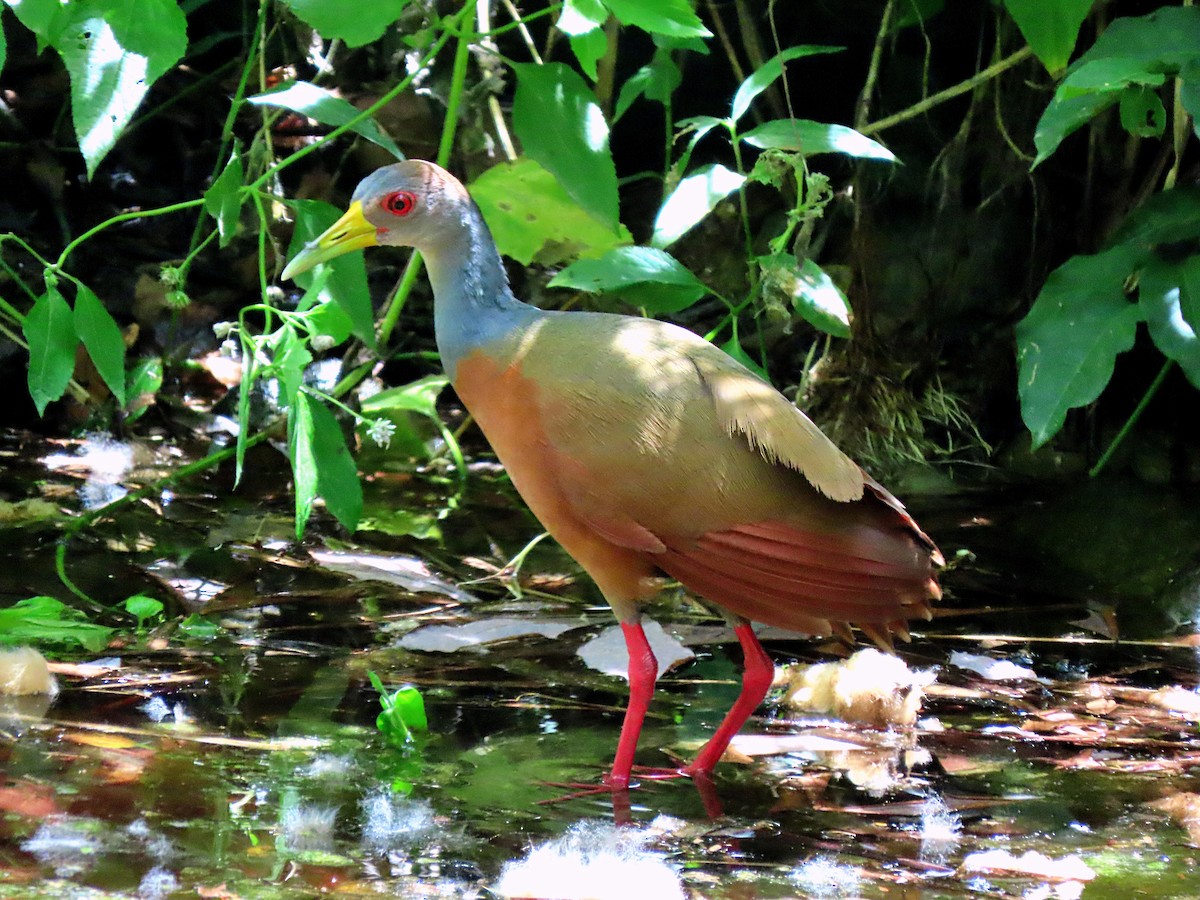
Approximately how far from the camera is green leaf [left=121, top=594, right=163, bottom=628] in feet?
11.7

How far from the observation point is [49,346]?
362 centimetres

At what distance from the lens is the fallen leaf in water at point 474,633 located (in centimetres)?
363

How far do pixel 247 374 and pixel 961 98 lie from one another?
3434 mm

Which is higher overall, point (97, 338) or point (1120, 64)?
point (1120, 64)

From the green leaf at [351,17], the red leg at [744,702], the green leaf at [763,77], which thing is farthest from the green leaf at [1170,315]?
the green leaf at [351,17]

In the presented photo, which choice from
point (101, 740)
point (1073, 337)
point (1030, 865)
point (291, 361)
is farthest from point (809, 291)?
Answer: point (101, 740)

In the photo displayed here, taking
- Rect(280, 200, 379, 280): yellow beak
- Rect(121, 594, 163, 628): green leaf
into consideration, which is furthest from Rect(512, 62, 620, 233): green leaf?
Rect(121, 594, 163, 628): green leaf

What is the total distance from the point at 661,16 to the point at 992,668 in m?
1.90

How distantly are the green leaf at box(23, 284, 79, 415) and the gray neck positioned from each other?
1.01 metres

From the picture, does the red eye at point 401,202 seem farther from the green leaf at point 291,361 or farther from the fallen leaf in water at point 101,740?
the fallen leaf in water at point 101,740

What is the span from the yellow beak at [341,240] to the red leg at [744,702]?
1.39 meters

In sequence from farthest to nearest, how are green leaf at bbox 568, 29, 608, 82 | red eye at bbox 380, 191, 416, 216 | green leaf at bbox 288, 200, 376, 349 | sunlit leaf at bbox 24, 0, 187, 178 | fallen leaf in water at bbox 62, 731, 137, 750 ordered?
green leaf at bbox 568, 29, 608, 82, green leaf at bbox 288, 200, 376, 349, red eye at bbox 380, 191, 416, 216, sunlit leaf at bbox 24, 0, 187, 178, fallen leaf in water at bbox 62, 731, 137, 750

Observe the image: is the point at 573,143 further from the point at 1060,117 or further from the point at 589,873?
the point at 589,873

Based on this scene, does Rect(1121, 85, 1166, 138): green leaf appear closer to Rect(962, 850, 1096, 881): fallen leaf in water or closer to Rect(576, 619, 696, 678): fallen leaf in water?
Rect(576, 619, 696, 678): fallen leaf in water
